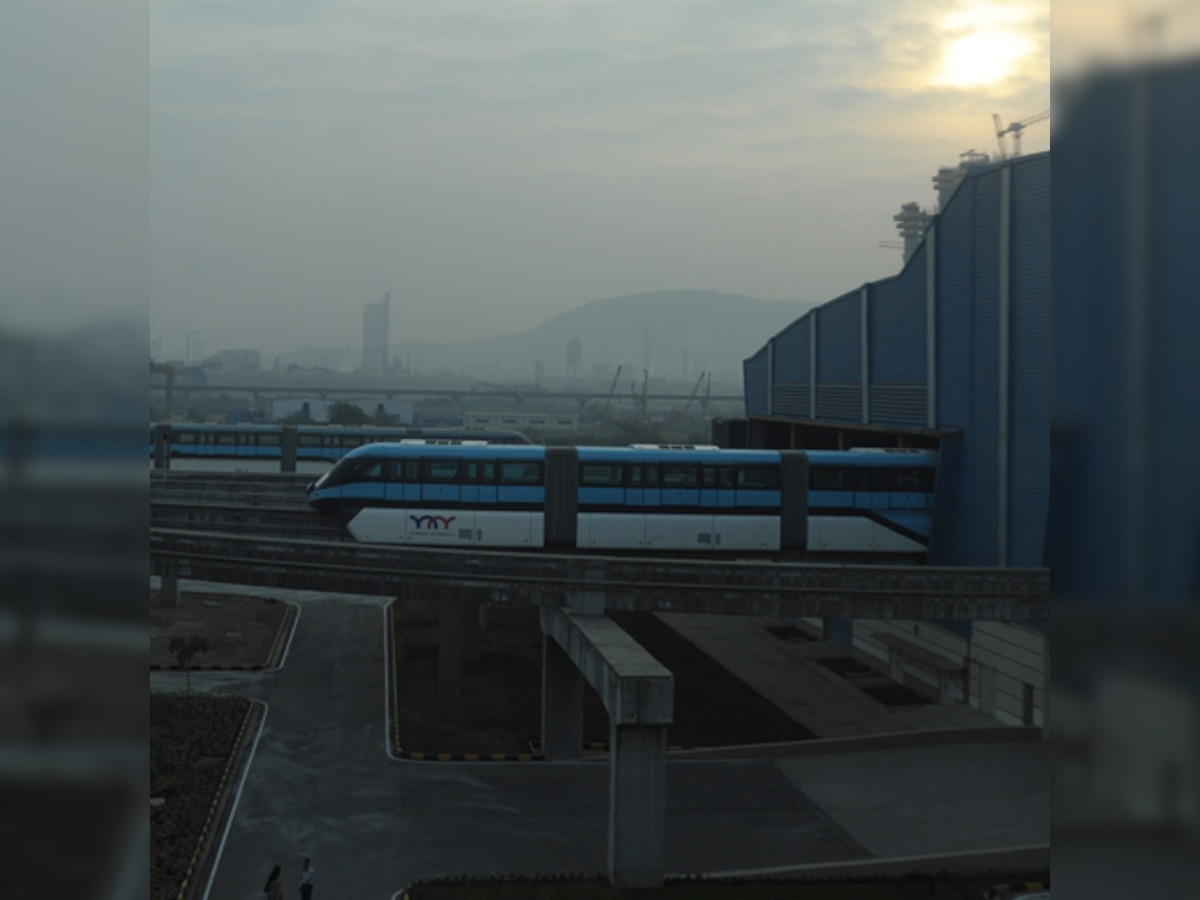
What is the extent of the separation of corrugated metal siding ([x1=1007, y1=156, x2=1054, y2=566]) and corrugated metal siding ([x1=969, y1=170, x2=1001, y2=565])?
62cm

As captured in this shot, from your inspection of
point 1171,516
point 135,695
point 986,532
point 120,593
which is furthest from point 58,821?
point 986,532

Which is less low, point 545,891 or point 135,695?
point 135,695

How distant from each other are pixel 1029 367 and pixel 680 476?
8682mm

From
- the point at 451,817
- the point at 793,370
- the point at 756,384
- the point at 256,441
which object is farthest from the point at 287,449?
the point at 451,817

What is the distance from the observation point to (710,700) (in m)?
29.2

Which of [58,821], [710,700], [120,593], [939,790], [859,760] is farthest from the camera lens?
[710,700]

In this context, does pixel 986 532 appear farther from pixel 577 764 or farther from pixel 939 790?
pixel 577 764

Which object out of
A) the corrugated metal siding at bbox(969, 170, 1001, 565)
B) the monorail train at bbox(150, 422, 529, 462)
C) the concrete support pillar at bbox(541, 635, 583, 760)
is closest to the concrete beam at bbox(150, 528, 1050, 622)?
the concrete support pillar at bbox(541, 635, 583, 760)

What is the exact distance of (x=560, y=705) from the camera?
938 inches

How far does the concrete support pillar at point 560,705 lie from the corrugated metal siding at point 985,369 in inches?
450

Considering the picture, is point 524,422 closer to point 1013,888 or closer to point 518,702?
point 518,702

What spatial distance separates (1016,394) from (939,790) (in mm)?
9807

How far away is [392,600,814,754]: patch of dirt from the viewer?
2558 cm

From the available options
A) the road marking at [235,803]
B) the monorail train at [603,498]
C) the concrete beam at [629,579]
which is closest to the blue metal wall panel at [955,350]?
the monorail train at [603,498]
